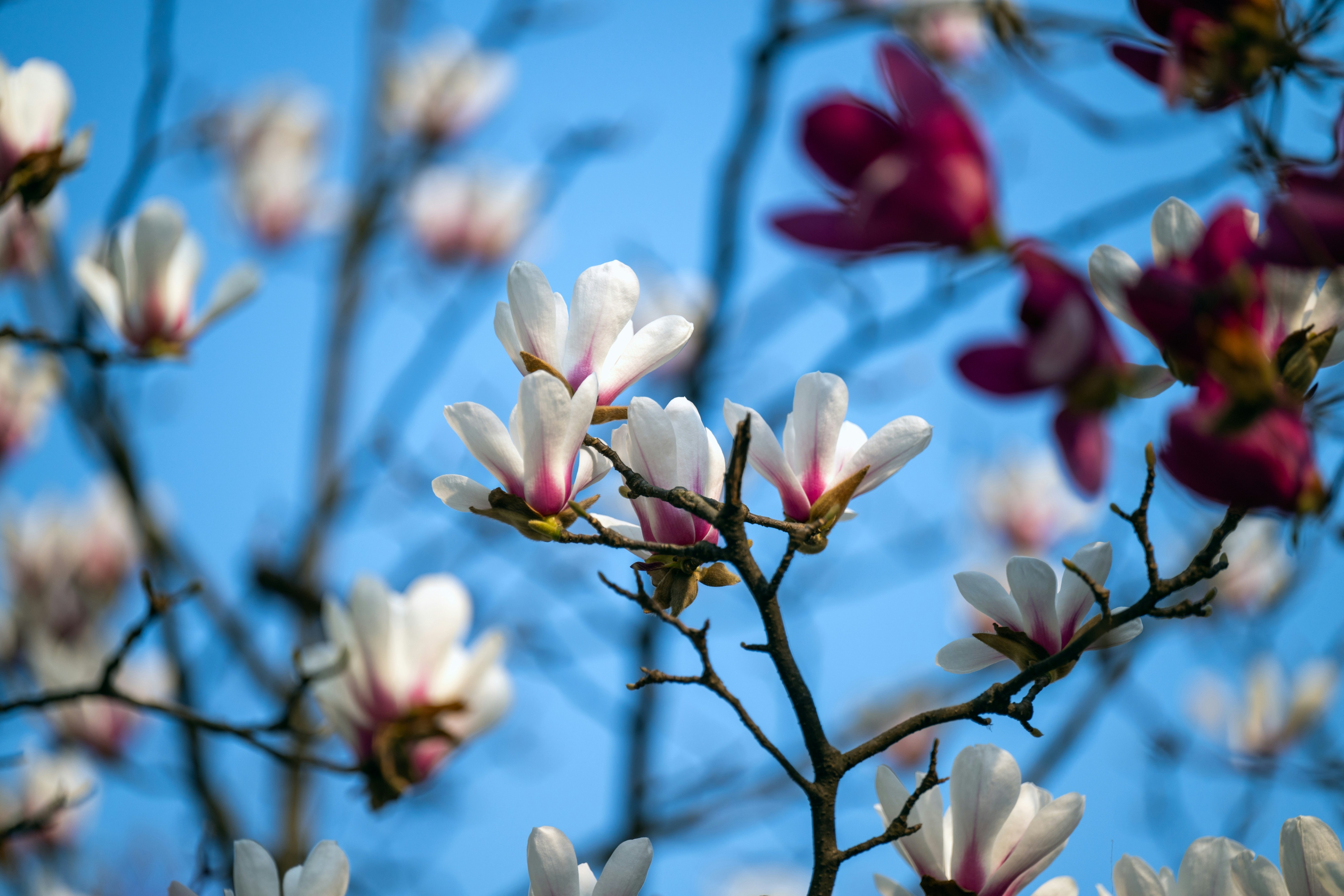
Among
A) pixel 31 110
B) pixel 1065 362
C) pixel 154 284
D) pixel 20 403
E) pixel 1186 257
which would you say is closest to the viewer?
pixel 1065 362

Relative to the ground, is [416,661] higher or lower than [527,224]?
higher

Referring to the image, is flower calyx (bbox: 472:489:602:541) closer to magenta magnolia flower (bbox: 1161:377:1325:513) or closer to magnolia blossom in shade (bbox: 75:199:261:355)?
magenta magnolia flower (bbox: 1161:377:1325:513)

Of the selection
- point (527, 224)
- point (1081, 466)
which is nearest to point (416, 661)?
point (1081, 466)

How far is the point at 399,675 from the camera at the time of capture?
0.95m

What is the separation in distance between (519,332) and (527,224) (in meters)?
2.58

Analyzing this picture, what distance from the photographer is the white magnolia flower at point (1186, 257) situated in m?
0.51

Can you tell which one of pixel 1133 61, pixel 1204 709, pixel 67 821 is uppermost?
pixel 1133 61

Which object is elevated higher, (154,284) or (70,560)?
(154,284)

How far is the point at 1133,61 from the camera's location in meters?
0.60

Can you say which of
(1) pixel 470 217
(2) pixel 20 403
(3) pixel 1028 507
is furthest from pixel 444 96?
(3) pixel 1028 507

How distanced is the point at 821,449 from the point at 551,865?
32 centimetres

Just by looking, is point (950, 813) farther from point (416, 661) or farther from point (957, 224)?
point (416, 661)

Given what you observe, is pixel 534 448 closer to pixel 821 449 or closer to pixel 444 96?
pixel 821 449

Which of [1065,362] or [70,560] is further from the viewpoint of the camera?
[70,560]
